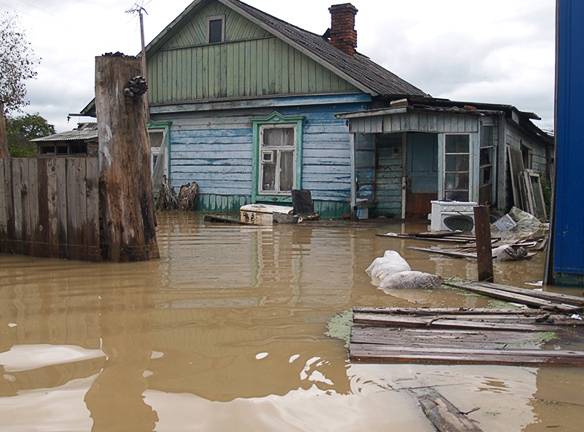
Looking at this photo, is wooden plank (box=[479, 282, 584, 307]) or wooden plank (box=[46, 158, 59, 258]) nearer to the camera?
wooden plank (box=[479, 282, 584, 307])

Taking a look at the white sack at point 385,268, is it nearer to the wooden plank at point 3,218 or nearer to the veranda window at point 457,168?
the wooden plank at point 3,218

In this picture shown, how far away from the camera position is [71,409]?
9.05ft

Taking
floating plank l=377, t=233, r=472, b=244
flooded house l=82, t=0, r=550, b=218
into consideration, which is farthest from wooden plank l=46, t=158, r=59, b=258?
flooded house l=82, t=0, r=550, b=218

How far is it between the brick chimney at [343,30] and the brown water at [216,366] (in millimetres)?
13448

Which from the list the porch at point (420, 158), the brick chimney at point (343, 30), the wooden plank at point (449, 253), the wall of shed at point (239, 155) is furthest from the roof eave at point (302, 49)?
the wooden plank at point (449, 253)

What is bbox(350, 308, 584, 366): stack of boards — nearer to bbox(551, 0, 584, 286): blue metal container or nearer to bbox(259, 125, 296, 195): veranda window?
bbox(551, 0, 584, 286): blue metal container

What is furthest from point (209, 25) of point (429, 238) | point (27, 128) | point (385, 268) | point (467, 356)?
point (27, 128)

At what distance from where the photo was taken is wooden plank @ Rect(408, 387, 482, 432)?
251cm

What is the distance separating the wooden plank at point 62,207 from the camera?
718 cm

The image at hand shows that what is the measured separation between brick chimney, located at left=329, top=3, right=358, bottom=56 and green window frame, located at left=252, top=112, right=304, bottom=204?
13.9 ft

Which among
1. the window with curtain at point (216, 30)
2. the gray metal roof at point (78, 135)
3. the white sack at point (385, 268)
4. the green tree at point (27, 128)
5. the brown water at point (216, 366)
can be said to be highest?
the window with curtain at point (216, 30)

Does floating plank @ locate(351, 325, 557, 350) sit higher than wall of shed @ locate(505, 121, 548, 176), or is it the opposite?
wall of shed @ locate(505, 121, 548, 176)

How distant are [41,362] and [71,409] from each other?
0.77 m

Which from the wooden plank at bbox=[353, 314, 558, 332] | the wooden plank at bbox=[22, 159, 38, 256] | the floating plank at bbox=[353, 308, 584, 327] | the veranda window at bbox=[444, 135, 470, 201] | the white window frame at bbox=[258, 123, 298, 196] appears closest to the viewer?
the wooden plank at bbox=[353, 314, 558, 332]
